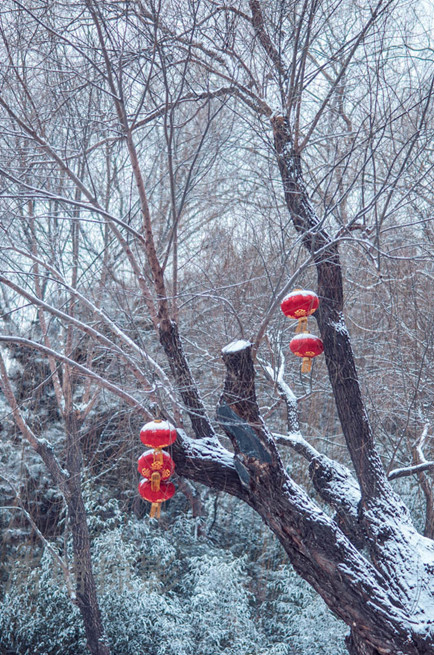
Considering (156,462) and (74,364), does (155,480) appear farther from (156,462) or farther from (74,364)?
(74,364)

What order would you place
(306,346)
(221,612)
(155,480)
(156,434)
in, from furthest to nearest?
(221,612)
(306,346)
(155,480)
(156,434)

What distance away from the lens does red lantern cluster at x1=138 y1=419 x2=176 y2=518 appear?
2467mm

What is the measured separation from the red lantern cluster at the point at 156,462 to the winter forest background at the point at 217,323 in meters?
0.22

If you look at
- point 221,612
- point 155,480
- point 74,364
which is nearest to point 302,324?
point 155,480

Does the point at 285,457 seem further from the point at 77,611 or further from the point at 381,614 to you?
the point at 381,614

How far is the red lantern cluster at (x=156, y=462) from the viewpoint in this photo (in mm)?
2467

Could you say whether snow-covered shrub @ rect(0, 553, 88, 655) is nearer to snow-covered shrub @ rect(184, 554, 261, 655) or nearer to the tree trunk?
the tree trunk

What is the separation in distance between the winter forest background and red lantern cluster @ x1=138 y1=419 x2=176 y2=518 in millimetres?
216

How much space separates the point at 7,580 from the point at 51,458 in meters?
1.37

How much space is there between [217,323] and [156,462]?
217cm

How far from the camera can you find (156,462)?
2.55 metres

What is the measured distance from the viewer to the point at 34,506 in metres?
5.51

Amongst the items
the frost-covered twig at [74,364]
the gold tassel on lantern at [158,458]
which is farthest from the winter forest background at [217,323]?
the gold tassel on lantern at [158,458]

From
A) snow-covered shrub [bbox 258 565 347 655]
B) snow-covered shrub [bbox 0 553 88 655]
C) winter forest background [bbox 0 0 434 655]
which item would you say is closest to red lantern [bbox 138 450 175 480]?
winter forest background [bbox 0 0 434 655]
